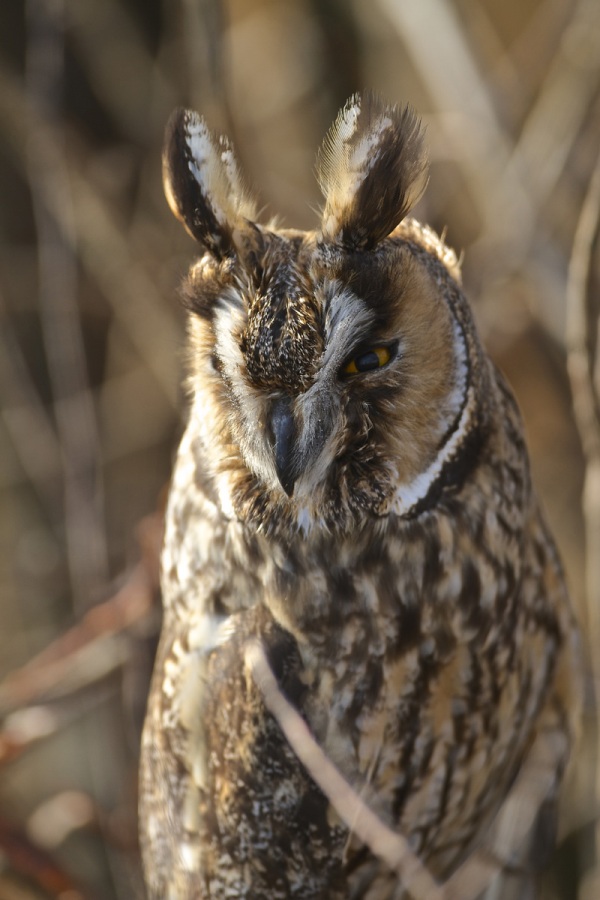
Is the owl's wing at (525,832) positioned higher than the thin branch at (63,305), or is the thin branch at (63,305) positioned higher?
the thin branch at (63,305)

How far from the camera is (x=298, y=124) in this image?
377 centimetres

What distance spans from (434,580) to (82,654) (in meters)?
0.87

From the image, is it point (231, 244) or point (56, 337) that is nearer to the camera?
point (231, 244)

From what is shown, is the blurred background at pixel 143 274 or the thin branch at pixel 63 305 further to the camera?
the thin branch at pixel 63 305

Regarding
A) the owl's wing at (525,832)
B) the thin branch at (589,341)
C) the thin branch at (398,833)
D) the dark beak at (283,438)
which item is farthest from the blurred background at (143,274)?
the dark beak at (283,438)

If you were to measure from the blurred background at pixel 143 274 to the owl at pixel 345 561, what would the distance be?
8.9 inches

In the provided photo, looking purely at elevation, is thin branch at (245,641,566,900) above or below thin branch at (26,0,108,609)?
below

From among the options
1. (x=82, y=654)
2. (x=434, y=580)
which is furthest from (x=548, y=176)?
(x=82, y=654)

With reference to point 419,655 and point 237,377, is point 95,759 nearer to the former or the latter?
point 419,655

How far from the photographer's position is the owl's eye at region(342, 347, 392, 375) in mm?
1551

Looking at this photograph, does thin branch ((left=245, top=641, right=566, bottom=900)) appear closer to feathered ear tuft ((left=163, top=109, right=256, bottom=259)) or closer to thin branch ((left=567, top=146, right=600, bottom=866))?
thin branch ((left=567, top=146, right=600, bottom=866))

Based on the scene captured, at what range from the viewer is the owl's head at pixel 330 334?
1.50 metres

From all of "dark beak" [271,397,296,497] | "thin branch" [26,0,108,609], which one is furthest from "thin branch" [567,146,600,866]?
"thin branch" [26,0,108,609]

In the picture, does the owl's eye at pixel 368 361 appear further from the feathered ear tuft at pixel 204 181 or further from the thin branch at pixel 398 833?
the thin branch at pixel 398 833
